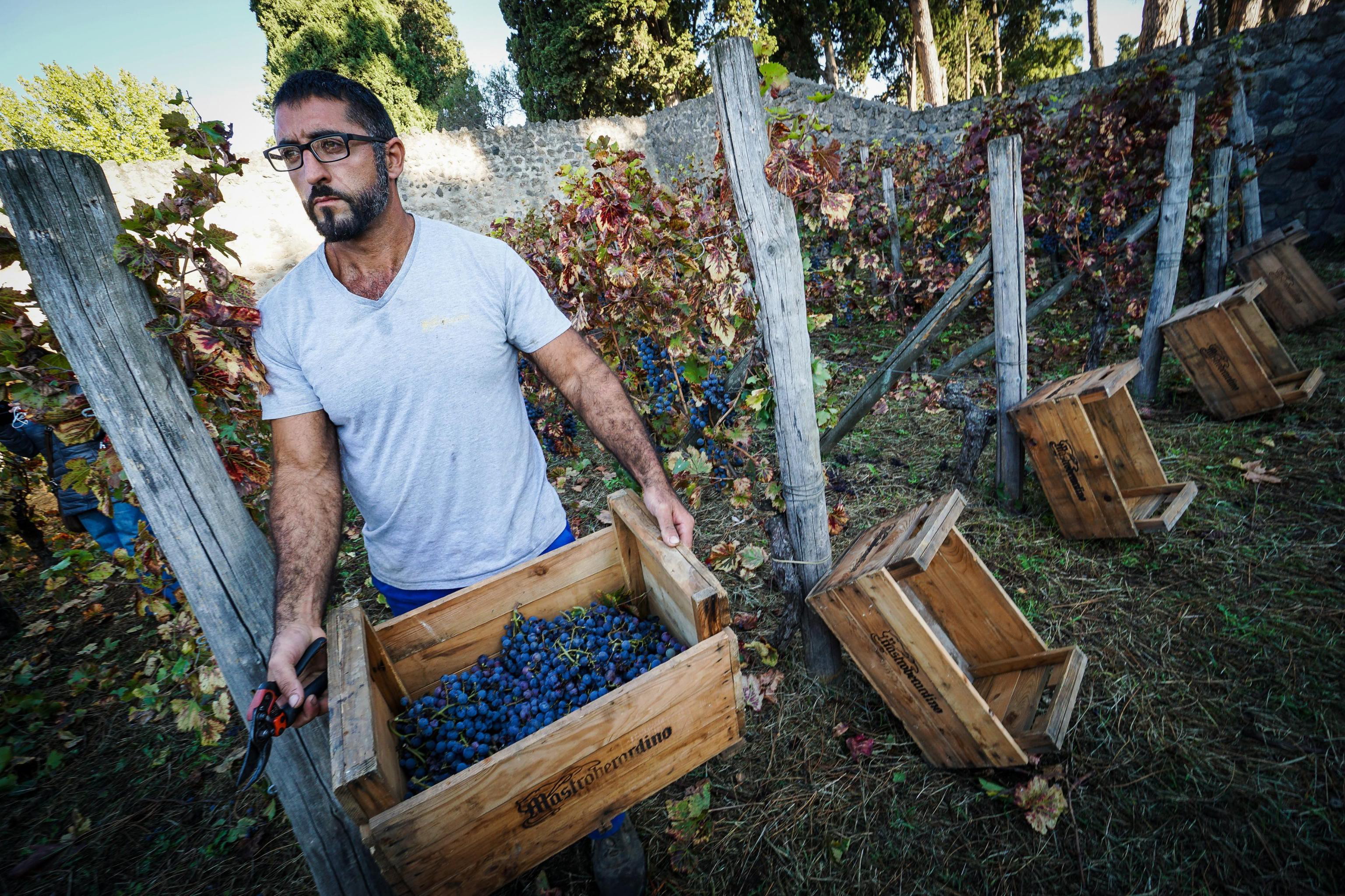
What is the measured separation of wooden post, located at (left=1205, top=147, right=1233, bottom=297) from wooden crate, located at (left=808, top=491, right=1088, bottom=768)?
13.2 ft

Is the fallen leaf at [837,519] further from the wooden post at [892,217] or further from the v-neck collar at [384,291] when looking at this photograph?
the wooden post at [892,217]

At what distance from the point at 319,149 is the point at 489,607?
1355mm

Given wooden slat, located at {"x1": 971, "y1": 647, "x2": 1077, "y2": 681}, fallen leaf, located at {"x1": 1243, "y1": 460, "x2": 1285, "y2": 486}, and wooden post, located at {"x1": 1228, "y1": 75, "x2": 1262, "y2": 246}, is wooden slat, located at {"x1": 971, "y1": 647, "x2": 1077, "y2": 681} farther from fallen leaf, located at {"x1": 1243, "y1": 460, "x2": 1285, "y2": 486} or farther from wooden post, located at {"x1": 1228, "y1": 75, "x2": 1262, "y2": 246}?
wooden post, located at {"x1": 1228, "y1": 75, "x2": 1262, "y2": 246}

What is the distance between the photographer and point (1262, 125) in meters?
6.34

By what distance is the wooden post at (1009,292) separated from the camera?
2760 millimetres

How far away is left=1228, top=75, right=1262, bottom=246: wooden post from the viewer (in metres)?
4.47

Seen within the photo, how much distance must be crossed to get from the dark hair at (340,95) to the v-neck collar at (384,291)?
0.99 ft

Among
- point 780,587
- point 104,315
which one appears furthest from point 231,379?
point 780,587

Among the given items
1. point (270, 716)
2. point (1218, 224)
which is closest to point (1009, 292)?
point (1218, 224)

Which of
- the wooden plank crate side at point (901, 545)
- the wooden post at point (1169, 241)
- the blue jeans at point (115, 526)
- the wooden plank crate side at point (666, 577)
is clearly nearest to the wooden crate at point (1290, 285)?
the wooden post at point (1169, 241)

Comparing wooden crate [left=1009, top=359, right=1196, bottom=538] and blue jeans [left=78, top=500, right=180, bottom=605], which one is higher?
blue jeans [left=78, top=500, right=180, bottom=605]

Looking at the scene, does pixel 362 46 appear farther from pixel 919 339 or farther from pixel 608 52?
pixel 919 339

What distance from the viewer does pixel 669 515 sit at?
1467mm

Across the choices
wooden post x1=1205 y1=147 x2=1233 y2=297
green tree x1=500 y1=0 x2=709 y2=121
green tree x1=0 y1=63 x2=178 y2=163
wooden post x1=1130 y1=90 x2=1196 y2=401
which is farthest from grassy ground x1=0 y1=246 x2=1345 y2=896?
green tree x1=0 y1=63 x2=178 y2=163
